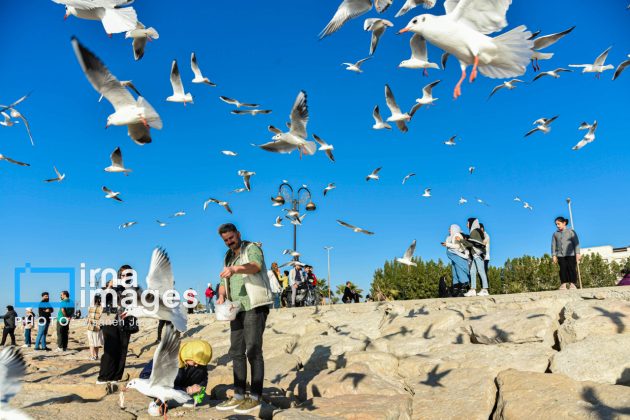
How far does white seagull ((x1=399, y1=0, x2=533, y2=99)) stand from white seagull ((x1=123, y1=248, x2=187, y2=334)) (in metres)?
3.12

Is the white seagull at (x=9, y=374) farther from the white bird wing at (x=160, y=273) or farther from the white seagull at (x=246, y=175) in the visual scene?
the white seagull at (x=246, y=175)

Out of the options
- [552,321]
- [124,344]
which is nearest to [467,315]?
[552,321]

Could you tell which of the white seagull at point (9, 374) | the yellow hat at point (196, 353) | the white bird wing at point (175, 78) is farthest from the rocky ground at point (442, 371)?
the white bird wing at point (175, 78)

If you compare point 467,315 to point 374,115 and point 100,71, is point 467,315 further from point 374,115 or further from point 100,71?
point 100,71

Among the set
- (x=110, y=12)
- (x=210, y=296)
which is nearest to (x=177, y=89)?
(x=110, y=12)

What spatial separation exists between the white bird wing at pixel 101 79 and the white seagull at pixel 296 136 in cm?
266

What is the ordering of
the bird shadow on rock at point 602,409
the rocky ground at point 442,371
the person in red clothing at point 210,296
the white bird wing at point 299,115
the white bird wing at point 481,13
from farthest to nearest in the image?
the person in red clothing at point 210,296, the white bird wing at point 299,115, the white bird wing at point 481,13, the rocky ground at point 442,371, the bird shadow on rock at point 602,409

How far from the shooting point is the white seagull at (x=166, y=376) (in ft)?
13.1

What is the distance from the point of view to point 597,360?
4543 mm

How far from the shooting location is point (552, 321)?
578 centimetres

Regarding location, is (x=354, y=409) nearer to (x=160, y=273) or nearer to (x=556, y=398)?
(x=556, y=398)

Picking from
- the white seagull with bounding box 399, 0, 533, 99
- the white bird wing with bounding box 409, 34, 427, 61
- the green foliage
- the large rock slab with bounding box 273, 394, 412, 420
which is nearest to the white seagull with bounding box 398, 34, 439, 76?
the white bird wing with bounding box 409, 34, 427, 61

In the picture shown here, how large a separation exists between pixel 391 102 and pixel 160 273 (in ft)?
16.2

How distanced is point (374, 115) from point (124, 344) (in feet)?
18.3
